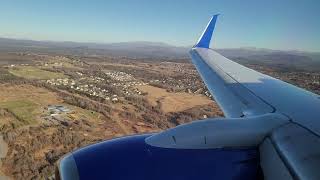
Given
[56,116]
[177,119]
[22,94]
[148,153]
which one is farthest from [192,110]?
[148,153]

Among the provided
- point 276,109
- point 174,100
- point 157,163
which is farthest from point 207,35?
point 174,100

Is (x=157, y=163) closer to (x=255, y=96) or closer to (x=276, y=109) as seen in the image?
(x=276, y=109)

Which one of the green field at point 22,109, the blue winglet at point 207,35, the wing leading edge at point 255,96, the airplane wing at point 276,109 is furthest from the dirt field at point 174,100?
the wing leading edge at point 255,96

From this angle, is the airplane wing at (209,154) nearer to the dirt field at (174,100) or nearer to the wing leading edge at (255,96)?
the wing leading edge at (255,96)

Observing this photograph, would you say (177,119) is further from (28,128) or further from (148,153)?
(148,153)

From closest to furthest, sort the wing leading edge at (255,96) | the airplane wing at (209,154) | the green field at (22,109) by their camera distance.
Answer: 1. the airplane wing at (209,154)
2. the wing leading edge at (255,96)
3. the green field at (22,109)
